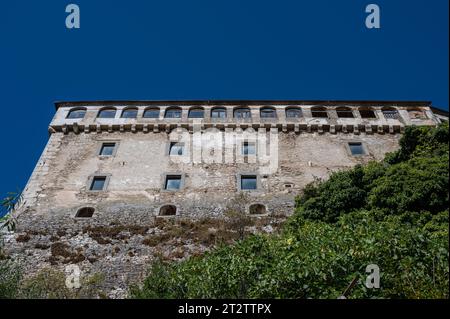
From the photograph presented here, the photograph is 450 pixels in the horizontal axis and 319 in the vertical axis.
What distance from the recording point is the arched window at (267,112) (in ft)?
84.1

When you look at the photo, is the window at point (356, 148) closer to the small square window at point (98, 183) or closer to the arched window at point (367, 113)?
the arched window at point (367, 113)

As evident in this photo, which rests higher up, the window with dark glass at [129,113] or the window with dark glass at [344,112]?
the window with dark glass at [344,112]

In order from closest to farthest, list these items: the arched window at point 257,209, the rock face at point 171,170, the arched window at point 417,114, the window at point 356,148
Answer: the rock face at point 171,170
the arched window at point 257,209
the window at point 356,148
the arched window at point 417,114

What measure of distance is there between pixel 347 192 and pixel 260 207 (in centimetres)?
445

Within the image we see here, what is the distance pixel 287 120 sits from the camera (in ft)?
82.4

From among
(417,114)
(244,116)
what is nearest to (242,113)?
(244,116)

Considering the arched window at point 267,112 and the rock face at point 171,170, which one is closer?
the rock face at point 171,170

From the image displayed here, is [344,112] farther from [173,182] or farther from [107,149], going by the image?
[107,149]

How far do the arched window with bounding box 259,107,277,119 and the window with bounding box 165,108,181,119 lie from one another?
15.7ft

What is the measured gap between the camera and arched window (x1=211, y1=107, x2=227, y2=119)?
25.6 m

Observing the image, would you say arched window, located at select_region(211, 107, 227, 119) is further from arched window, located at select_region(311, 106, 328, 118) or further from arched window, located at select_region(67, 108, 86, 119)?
arched window, located at select_region(67, 108, 86, 119)

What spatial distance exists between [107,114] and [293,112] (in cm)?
1084

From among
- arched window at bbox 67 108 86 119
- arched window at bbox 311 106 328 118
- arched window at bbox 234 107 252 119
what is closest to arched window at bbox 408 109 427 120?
arched window at bbox 311 106 328 118

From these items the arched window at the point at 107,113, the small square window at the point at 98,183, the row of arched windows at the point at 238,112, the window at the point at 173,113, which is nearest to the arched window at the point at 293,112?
the row of arched windows at the point at 238,112
